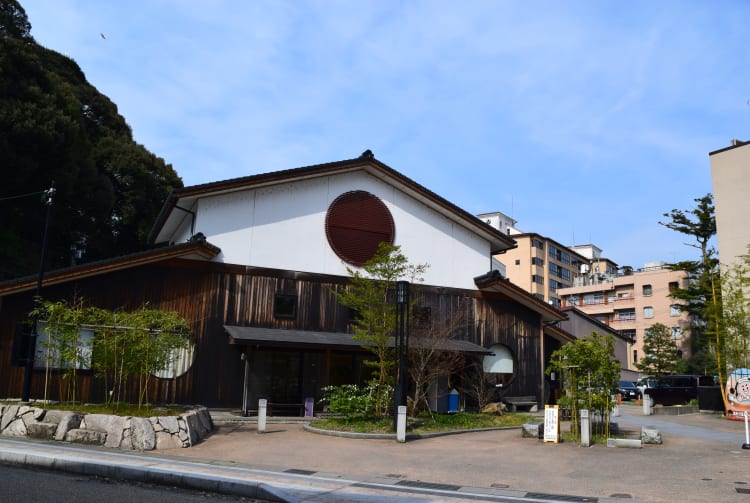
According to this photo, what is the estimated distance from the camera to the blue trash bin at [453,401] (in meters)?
22.9

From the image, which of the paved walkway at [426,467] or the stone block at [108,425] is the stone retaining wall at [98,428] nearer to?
the stone block at [108,425]

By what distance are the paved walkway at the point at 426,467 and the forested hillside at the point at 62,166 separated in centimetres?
1546

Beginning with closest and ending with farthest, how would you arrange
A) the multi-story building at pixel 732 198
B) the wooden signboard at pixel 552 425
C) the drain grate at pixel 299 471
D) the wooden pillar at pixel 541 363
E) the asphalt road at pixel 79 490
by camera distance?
the asphalt road at pixel 79 490 < the drain grate at pixel 299 471 < the wooden signboard at pixel 552 425 < the wooden pillar at pixel 541 363 < the multi-story building at pixel 732 198

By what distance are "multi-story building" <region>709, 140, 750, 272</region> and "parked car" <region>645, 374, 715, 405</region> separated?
7161 mm

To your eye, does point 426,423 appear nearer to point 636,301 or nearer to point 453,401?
point 453,401

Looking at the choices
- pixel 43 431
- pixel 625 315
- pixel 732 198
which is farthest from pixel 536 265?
pixel 43 431

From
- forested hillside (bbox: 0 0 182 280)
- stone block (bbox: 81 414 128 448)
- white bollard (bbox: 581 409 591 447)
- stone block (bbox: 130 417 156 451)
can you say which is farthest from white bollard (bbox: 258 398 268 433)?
forested hillside (bbox: 0 0 182 280)

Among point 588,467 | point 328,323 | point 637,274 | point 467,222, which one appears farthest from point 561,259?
point 588,467

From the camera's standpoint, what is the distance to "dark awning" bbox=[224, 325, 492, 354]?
18.7m

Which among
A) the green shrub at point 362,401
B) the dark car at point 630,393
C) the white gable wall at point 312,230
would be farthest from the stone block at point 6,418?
the dark car at point 630,393

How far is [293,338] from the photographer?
19.7 meters

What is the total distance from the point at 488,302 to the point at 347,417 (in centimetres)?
931

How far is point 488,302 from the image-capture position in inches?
971

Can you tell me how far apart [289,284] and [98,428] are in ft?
31.2
